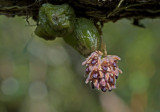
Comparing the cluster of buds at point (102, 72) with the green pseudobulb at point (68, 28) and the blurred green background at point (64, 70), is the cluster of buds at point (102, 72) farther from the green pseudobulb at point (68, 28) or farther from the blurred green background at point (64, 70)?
the blurred green background at point (64, 70)

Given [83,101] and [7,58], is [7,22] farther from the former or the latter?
[83,101]

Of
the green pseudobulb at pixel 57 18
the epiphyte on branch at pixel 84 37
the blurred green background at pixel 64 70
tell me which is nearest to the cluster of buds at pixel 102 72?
the epiphyte on branch at pixel 84 37

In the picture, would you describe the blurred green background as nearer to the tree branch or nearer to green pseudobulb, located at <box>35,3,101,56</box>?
the tree branch

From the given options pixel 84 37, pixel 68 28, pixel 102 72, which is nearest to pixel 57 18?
pixel 68 28

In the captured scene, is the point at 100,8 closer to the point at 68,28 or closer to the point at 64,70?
the point at 68,28

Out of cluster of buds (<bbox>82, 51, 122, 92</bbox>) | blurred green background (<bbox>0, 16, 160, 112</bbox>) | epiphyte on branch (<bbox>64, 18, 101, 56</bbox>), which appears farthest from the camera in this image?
blurred green background (<bbox>0, 16, 160, 112</bbox>)

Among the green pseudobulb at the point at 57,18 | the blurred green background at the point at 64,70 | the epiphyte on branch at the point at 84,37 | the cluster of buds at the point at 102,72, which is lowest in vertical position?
the blurred green background at the point at 64,70

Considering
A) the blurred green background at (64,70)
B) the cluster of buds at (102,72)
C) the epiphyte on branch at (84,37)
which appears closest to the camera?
the cluster of buds at (102,72)

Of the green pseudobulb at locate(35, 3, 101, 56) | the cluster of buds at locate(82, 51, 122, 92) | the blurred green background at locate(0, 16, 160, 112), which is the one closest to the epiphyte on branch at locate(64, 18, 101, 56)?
the green pseudobulb at locate(35, 3, 101, 56)
